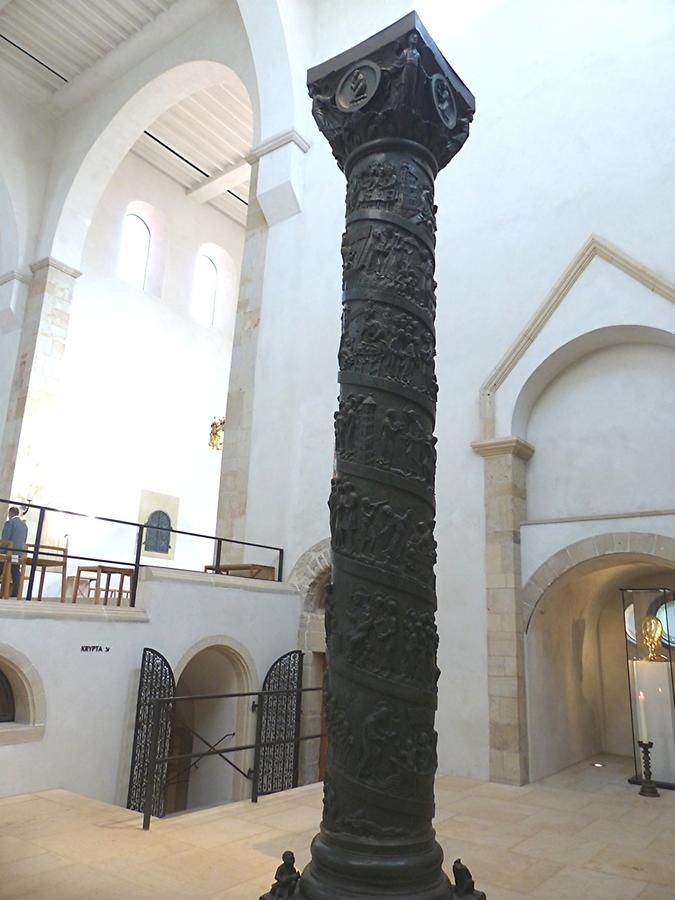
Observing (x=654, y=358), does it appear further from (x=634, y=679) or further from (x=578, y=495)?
(x=634, y=679)

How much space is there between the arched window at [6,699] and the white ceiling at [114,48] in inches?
389

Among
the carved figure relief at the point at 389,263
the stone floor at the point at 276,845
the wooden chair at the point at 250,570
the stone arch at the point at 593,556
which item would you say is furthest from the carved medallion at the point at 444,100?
the wooden chair at the point at 250,570

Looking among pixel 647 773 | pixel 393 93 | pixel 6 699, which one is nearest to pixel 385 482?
pixel 393 93

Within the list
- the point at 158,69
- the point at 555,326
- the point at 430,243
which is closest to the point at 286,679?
the point at 555,326

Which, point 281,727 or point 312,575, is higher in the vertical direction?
point 312,575

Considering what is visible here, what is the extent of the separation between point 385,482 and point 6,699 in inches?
179

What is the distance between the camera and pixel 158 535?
1359 cm

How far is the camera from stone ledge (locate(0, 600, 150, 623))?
5602 mm

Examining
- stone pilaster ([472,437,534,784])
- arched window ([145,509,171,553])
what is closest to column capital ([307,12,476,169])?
stone pilaster ([472,437,534,784])

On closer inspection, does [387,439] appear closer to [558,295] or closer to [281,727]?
[558,295]

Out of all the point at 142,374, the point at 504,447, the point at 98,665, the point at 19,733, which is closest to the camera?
the point at 19,733

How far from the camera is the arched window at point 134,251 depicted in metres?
14.4

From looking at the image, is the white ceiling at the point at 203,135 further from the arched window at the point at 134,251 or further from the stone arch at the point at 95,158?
the arched window at the point at 134,251

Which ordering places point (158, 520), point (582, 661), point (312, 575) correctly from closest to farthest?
point (582, 661), point (312, 575), point (158, 520)
